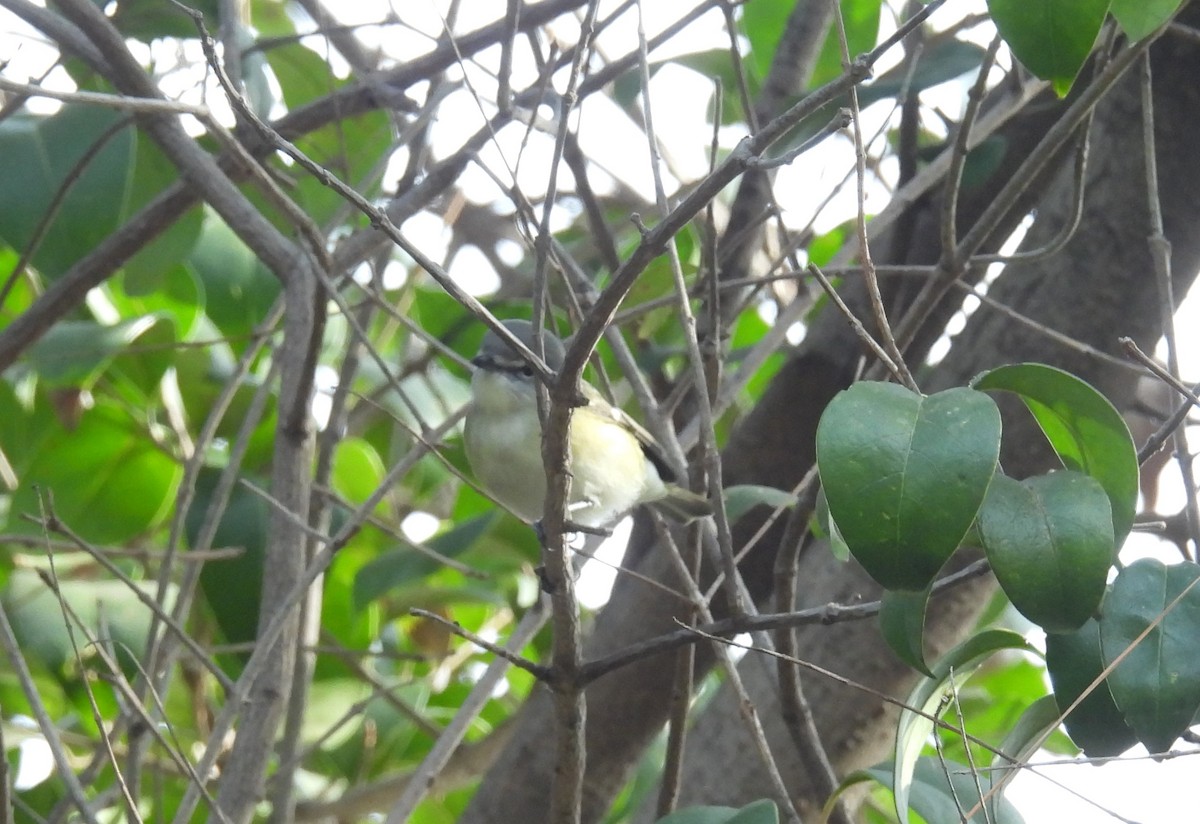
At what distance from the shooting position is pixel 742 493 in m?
2.38

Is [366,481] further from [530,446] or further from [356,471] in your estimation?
[530,446]

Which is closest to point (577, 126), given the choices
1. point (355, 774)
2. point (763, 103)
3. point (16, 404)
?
point (763, 103)

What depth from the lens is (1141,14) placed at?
1.57 metres

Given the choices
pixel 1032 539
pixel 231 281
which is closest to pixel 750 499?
pixel 1032 539

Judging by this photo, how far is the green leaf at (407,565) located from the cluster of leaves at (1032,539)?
1.55 metres

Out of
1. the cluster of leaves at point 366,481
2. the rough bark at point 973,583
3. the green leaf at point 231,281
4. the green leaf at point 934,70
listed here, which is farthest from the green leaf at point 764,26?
the green leaf at point 231,281

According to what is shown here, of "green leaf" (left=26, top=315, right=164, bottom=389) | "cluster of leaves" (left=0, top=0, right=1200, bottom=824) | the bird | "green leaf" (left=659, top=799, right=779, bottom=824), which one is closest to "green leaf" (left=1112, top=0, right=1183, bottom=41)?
"cluster of leaves" (left=0, top=0, right=1200, bottom=824)

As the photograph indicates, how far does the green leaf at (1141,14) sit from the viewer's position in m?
1.56

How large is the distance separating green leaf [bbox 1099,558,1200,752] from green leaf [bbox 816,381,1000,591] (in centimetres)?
33

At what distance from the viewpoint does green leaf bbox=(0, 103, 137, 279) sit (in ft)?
9.27

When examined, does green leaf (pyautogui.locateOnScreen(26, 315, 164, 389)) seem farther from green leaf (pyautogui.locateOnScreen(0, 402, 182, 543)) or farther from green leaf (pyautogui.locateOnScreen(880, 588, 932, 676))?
green leaf (pyautogui.locateOnScreen(880, 588, 932, 676))

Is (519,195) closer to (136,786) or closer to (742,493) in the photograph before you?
(742,493)

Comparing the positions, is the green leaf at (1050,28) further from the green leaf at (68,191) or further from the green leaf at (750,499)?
the green leaf at (68,191)

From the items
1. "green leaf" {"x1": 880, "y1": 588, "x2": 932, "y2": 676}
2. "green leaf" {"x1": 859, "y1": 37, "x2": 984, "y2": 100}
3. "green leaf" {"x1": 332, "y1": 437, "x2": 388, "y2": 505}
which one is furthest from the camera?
"green leaf" {"x1": 332, "y1": 437, "x2": 388, "y2": 505}
